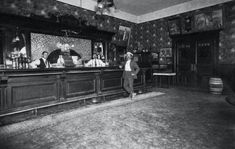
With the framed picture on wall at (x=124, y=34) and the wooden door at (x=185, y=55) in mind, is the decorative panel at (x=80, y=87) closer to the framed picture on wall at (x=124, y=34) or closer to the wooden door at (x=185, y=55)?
the framed picture on wall at (x=124, y=34)

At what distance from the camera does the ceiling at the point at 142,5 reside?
27.0 ft

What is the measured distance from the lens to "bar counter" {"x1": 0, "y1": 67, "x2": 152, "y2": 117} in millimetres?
3436

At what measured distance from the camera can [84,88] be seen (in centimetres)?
493

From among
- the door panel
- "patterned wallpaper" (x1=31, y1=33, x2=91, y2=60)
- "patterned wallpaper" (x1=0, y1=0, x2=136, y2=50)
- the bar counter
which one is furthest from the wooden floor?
"patterned wallpaper" (x1=0, y1=0, x2=136, y2=50)

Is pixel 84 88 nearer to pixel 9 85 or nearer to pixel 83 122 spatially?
pixel 83 122

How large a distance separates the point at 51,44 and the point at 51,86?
9.27 ft

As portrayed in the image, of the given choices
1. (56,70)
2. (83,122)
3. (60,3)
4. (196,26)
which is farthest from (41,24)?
(196,26)

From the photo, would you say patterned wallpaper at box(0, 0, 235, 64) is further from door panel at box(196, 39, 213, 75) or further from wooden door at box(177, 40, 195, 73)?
wooden door at box(177, 40, 195, 73)

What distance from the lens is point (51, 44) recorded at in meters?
6.32

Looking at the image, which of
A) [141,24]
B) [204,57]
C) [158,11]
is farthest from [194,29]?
[141,24]

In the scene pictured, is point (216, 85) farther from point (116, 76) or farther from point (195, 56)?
point (116, 76)

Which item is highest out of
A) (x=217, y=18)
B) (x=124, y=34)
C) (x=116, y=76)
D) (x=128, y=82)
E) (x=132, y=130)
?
(x=217, y=18)

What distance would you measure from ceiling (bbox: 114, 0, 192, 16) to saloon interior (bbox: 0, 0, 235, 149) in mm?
56

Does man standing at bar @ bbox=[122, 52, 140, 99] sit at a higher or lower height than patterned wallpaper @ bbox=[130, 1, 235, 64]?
lower
